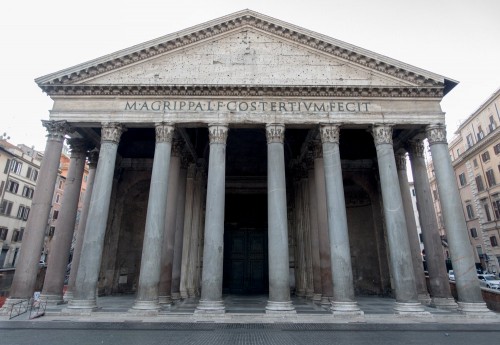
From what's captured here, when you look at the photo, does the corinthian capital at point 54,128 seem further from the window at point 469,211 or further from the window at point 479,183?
the window at point 469,211

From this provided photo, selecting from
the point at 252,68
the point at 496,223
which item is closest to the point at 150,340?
the point at 252,68

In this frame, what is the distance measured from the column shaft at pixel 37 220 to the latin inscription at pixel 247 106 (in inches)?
119

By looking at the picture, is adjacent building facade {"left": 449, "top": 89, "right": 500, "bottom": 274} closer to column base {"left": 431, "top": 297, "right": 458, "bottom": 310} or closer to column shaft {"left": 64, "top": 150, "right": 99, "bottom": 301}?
column base {"left": 431, "top": 297, "right": 458, "bottom": 310}

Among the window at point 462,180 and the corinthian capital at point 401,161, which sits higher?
the window at point 462,180

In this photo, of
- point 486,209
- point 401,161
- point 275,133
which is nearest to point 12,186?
point 275,133

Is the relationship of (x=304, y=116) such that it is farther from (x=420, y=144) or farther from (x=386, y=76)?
(x=420, y=144)

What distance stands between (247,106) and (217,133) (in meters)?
1.66

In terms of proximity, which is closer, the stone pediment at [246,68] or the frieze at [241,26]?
the stone pediment at [246,68]

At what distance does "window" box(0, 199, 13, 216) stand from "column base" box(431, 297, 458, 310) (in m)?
36.5

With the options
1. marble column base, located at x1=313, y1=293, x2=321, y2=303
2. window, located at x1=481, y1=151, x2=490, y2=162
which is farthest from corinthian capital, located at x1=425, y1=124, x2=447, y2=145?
window, located at x1=481, y1=151, x2=490, y2=162

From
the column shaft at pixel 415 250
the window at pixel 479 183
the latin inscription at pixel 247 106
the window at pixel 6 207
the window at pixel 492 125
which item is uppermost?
the window at pixel 492 125

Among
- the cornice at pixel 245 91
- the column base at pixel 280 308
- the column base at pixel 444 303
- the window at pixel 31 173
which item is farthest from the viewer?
the window at pixel 31 173

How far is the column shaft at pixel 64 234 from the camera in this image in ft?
41.0

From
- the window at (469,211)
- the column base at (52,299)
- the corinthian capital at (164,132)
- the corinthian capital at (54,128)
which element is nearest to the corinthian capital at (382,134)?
the corinthian capital at (164,132)
